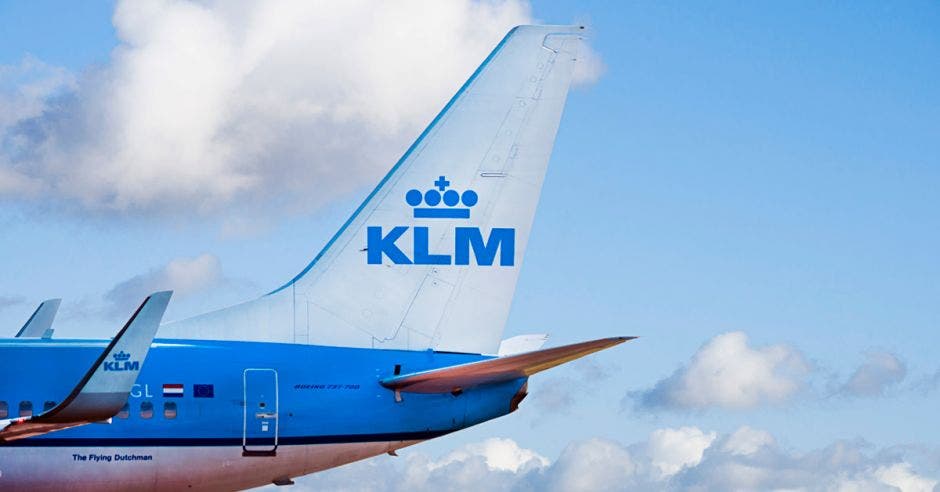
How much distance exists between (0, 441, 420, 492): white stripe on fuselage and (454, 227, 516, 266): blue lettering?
15.0 ft

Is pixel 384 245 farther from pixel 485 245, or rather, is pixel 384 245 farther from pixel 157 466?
pixel 157 466

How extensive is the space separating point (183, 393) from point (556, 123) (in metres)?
9.99

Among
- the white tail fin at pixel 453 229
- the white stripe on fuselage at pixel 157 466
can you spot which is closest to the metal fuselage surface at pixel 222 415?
the white stripe on fuselage at pixel 157 466

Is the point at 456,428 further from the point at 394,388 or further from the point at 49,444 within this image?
the point at 49,444

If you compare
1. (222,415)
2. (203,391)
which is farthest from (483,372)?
(203,391)

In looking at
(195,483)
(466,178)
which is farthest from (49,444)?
(466,178)

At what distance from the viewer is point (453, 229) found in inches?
1288

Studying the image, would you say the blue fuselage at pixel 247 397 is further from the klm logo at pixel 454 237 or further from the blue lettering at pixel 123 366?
the blue lettering at pixel 123 366

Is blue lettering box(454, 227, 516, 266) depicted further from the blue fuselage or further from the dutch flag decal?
the dutch flag decal

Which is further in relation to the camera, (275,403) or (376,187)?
(376,187)

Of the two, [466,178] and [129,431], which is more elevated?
[466,178]

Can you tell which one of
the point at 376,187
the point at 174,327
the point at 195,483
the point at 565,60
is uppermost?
the point at 565,60

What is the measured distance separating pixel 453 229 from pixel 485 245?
2.57 feet

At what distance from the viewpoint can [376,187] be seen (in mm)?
32656
